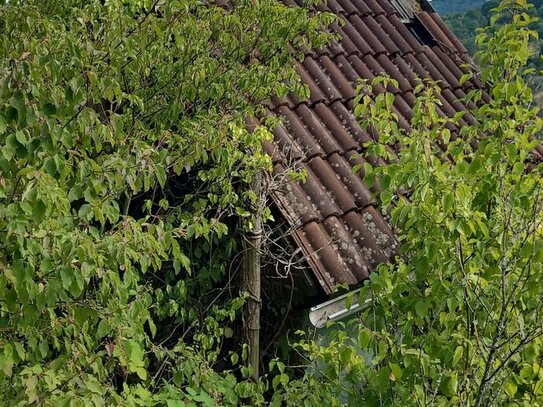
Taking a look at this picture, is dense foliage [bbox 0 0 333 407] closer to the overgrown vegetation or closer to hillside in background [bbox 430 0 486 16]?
the overgrown vegetation

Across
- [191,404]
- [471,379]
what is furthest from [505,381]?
[191,404]

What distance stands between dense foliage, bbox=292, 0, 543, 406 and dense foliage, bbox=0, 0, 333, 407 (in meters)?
0.92

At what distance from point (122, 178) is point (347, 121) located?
263cm

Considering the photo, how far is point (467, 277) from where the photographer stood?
249 centimetres

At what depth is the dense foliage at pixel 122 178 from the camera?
2.17 meters

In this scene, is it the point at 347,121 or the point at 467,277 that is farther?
the point at 347,121

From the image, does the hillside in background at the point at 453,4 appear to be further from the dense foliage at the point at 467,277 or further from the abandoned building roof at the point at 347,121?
the dense foliage at the point at 467,277

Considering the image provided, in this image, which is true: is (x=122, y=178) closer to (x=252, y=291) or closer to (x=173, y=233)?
(x=173, y=233)

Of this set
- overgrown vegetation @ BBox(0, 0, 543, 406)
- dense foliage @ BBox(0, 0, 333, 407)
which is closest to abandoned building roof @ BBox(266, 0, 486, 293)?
dense foliage @ BBox(0, 0, 333, 407)

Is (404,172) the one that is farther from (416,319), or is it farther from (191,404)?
(191,404)

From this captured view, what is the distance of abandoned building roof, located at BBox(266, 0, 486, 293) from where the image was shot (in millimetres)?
3936

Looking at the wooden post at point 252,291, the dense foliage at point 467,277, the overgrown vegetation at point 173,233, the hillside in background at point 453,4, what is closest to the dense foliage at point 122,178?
the overgrown vegetation at point 173,233

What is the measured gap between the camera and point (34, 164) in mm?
2250

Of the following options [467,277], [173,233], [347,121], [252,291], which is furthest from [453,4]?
[467,277]
